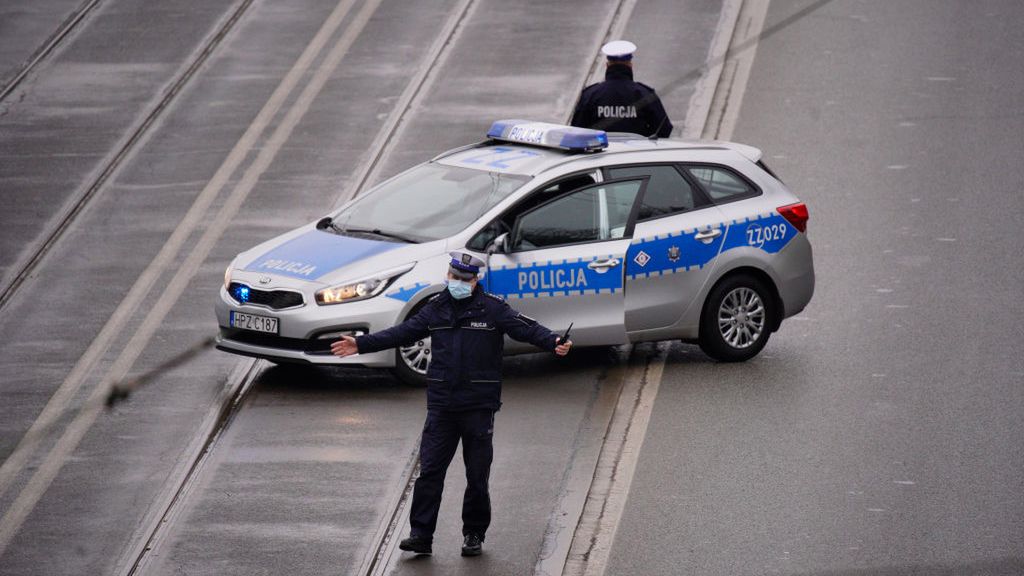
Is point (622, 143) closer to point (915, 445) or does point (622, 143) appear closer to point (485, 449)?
point (915, 445)

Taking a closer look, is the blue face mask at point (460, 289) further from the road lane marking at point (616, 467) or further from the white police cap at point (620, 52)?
the white police cap at point (620, 52)

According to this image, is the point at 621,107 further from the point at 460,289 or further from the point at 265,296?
the point at 460,289

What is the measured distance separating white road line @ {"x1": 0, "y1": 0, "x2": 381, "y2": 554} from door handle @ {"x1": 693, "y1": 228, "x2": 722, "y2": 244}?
180 inches

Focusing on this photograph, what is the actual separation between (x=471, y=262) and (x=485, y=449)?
1.07m

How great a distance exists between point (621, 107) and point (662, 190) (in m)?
2.05

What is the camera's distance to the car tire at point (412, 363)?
1205 cm

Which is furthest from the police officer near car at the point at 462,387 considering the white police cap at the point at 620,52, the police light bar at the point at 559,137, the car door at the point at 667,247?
the white police cap at the point at 620,52

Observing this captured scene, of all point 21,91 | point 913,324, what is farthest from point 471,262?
point 21,91

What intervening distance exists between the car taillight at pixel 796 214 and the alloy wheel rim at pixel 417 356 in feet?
10.2

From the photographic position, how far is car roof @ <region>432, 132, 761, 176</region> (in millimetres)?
12734

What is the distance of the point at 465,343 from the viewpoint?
9258 millimetres

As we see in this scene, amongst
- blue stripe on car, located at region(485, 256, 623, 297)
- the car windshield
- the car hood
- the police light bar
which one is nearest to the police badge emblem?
blue stripe on car, located at region(485, 256, 623, 297)

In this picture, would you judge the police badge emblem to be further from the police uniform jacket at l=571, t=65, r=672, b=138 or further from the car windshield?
the police uniform jacket at l=571, t=65, r=672, b=138

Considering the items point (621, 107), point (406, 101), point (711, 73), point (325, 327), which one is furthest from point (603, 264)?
point (711, 73)
